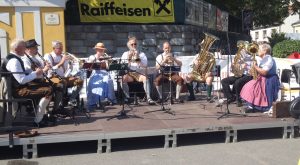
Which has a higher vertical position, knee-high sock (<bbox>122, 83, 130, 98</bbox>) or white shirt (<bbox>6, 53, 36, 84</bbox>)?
white shirt (<bbox>6, 53, 36, 84</bbox>)

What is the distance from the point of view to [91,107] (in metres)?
8.67

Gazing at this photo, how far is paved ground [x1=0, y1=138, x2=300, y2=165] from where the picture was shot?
5984 mm

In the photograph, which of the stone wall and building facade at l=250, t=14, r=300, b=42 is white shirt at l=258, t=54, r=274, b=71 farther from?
building facade at l=250, t=14, r=300, b=42

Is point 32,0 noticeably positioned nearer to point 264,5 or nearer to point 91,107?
point 91,107

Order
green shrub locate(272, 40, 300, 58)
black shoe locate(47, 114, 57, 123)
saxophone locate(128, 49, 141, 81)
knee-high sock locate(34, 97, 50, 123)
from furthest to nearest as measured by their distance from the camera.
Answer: green shrub locate(272, 40, 300, 58)
saxophone locate(128, 49, 141, 81)
black shoe locate(47, 114, 57, 123)
knee-high sock locate(34, 97, 50, 123)

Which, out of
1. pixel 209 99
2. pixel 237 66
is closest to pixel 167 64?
pixel 209 99

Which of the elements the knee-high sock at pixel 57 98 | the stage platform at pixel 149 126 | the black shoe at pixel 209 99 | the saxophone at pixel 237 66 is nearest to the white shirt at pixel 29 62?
the knee-high sock at pixel 57 98

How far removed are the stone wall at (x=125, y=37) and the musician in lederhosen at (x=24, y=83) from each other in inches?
246

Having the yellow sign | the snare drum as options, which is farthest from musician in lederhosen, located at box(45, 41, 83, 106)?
the yellow sign

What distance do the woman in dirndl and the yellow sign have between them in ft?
18.9

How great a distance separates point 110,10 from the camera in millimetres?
13000

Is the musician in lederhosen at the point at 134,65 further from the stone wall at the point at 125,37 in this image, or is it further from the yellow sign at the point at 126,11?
the yellow sign at the point at 126,11

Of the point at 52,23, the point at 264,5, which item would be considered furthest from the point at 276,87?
the point at 264,5

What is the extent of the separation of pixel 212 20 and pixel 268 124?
10.6 m
